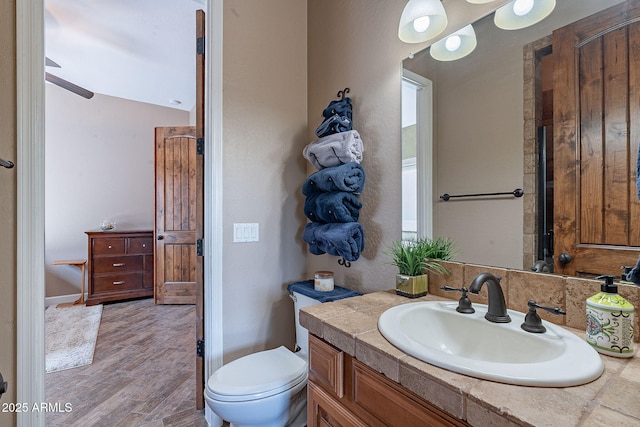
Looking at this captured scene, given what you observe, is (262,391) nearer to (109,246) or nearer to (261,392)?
(261,392)

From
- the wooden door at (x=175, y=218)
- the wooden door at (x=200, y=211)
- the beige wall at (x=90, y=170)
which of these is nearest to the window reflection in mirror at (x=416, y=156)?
the wooden door at (x=200, y=211)

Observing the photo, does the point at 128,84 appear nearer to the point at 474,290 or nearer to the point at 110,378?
the point at 110,378

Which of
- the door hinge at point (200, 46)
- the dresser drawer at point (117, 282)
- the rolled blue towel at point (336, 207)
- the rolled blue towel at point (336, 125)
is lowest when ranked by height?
the dresser drawer at point (117, 282)

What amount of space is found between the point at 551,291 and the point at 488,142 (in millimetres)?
551

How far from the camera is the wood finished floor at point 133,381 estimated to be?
1.67 m

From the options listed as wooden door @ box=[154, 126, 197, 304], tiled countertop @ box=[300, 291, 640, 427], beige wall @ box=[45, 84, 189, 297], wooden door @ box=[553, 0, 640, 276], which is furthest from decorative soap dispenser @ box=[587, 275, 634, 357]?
beige wall @ box=[45, 84, 189, 297]

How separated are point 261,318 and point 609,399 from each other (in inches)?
61.4

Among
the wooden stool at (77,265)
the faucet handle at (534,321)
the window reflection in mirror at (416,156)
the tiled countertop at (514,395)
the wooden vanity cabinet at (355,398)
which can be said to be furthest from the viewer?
the wooden stool at (77,265)

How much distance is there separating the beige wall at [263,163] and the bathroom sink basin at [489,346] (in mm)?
1010

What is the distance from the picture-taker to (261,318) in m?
1.77

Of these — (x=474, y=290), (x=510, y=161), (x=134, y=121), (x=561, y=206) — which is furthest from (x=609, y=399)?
(x=134, y=121)

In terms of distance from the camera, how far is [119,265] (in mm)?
3844

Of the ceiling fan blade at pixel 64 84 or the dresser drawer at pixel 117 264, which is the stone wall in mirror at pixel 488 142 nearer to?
the ceiling fan blade at pixel 64 84
